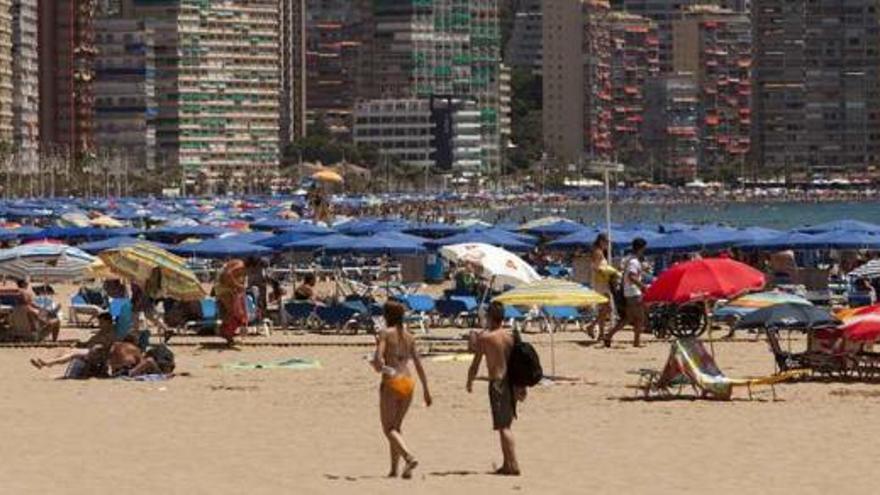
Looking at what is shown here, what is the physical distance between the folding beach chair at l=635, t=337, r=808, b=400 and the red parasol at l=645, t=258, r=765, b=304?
137 centimetres

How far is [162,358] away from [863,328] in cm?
685

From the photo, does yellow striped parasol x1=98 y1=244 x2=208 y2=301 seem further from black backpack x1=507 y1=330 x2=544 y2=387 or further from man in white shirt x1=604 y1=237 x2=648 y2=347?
black backpack x1=507 y1=330 x2=544 y2=387

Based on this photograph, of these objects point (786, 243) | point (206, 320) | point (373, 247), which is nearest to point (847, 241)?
point (786, 243)

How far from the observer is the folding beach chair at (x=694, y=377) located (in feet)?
69.5

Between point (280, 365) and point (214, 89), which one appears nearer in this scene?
point (280, 365)

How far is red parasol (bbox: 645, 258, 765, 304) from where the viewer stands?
22.9m

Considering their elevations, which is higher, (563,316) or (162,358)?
(162,358)

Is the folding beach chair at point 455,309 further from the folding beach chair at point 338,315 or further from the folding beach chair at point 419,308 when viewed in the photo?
the folding beach chair at point 338,315

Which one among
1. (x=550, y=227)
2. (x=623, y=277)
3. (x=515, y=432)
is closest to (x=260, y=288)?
(x=623, y=277)

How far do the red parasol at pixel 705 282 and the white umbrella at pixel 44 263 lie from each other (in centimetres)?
1087

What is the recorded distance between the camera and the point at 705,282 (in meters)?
22.9

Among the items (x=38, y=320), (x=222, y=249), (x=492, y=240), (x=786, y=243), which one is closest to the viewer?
(x=38, y=320)

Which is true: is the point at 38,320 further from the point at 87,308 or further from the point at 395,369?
the point at 395,369

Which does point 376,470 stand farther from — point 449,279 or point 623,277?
point 449,279
